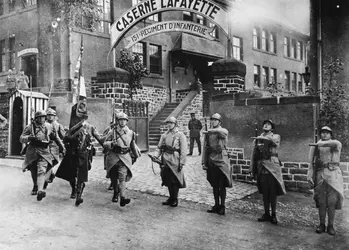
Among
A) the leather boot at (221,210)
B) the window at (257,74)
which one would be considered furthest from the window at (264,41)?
the leather boot at (221,210)

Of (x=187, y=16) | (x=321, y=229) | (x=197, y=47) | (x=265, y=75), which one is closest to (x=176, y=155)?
(x=321, y=229)

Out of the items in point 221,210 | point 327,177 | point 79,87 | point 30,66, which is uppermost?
point 30,66

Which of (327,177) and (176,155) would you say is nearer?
(327,177)

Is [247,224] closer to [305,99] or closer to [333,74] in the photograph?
[305,99]

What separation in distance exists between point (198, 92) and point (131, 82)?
3.55m

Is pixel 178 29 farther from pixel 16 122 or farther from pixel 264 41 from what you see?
pixel 264 41

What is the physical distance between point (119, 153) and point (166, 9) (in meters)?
6.05

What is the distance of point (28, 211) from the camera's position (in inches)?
238

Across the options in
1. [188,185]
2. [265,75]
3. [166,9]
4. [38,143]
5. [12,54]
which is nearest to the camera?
[38,143]

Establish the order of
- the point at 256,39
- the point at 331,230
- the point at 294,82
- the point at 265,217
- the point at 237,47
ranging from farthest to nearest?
the point at 294,82 → the point at 256,39 → the point at 237,47 → the point at 265,217 → the point at 331,230

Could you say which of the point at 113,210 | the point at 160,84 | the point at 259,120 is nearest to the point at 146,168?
the point at 259,120

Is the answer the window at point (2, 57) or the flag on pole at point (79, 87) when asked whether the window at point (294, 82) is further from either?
the window at point (2, 57)

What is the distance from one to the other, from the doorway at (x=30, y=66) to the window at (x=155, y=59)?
260 inches

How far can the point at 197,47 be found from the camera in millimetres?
23297
